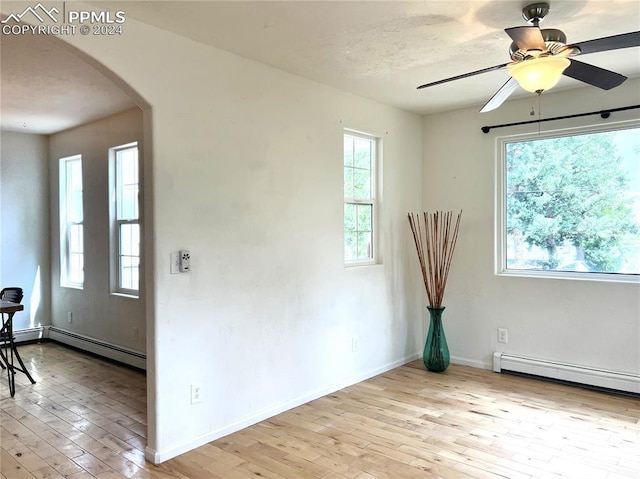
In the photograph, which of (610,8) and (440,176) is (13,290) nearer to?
(440,176)

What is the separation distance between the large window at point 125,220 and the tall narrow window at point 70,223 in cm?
94

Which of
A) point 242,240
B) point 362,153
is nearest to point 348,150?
point 362,153

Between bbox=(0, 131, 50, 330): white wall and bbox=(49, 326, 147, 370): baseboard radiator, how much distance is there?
1.19 ft

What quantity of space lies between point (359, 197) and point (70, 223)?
142 inches

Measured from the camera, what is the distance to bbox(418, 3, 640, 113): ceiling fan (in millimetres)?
2043

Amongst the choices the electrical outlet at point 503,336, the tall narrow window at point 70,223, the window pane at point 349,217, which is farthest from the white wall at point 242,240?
the tall narrow window at point 70,223

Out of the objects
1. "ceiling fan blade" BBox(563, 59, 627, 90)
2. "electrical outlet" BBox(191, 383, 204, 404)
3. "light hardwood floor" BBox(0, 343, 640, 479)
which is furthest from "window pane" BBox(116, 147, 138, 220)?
"ceiling fan blade" BBox(563, 59, 627, 90)

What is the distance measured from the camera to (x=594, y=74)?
7.70 feet

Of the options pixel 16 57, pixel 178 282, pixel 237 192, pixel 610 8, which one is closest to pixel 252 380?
pixel 178 282

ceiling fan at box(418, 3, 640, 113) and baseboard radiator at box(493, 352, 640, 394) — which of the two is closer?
ceiling fan at box(418, 3, 640, 113)

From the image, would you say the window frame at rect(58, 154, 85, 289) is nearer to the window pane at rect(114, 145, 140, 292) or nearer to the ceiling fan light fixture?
the window pane at rect(114, 145, 140, 292)

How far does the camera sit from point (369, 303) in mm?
4238

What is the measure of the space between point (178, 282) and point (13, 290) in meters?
2.75

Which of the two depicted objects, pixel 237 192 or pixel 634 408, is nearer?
pixel 237 192
